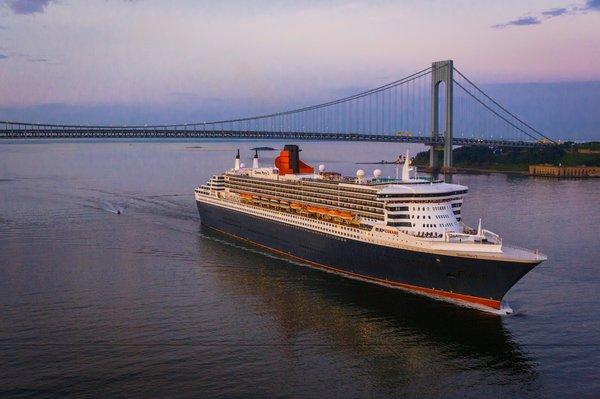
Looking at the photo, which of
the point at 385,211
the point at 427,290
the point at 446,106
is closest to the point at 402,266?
the point at 427,290

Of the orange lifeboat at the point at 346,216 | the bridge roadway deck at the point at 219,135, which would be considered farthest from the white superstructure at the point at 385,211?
the bridge roadway deck at the point at 219,135

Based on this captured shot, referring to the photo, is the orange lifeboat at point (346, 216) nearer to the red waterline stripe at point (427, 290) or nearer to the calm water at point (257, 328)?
the red waterline stripe at point (427, 290)

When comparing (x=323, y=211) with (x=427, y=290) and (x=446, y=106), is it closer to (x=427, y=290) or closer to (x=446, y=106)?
(x=427, y=290)

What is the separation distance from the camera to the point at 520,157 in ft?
234

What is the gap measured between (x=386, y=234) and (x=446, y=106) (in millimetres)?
54449

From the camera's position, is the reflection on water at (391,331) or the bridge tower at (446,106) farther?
the bridge tower at (446,106)

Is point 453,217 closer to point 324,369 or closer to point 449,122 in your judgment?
point 324,369

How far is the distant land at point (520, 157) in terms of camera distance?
6731 cm

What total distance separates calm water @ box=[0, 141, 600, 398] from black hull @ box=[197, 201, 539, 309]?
0.55m

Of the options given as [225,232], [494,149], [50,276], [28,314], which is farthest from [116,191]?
[494,149]

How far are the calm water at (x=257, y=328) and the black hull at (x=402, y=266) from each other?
55 centimetres

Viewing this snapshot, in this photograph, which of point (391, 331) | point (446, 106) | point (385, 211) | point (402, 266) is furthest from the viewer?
point (446, 106)

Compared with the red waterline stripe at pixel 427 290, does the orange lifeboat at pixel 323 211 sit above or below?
above

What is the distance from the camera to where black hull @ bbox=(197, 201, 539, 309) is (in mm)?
16141
